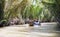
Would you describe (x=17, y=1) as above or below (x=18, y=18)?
above

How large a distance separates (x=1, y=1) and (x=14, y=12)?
132 cm

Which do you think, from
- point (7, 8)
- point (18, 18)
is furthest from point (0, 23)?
point (18, 18)

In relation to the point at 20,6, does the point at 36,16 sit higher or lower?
lower

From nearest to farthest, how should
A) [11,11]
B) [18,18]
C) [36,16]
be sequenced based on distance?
1. [11,11]
2. [18,18]
3. [36,16]

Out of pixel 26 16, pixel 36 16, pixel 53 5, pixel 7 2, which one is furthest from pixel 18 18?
pixel 53 5

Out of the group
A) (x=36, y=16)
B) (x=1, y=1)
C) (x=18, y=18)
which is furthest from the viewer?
(x=36, y=16)

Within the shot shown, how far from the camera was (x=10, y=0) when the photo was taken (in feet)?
33.0

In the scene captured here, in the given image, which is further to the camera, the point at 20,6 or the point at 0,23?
→ the point at 20,6

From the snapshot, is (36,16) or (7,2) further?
(36,16)

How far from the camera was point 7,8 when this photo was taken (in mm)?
10211

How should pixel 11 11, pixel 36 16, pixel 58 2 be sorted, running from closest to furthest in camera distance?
pixel 58 2
pixel 11 11
pixel 36 16

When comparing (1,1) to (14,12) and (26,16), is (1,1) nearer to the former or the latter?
(14,12)

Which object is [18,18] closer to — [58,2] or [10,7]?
[10,7]

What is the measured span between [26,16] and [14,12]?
2.14 m
